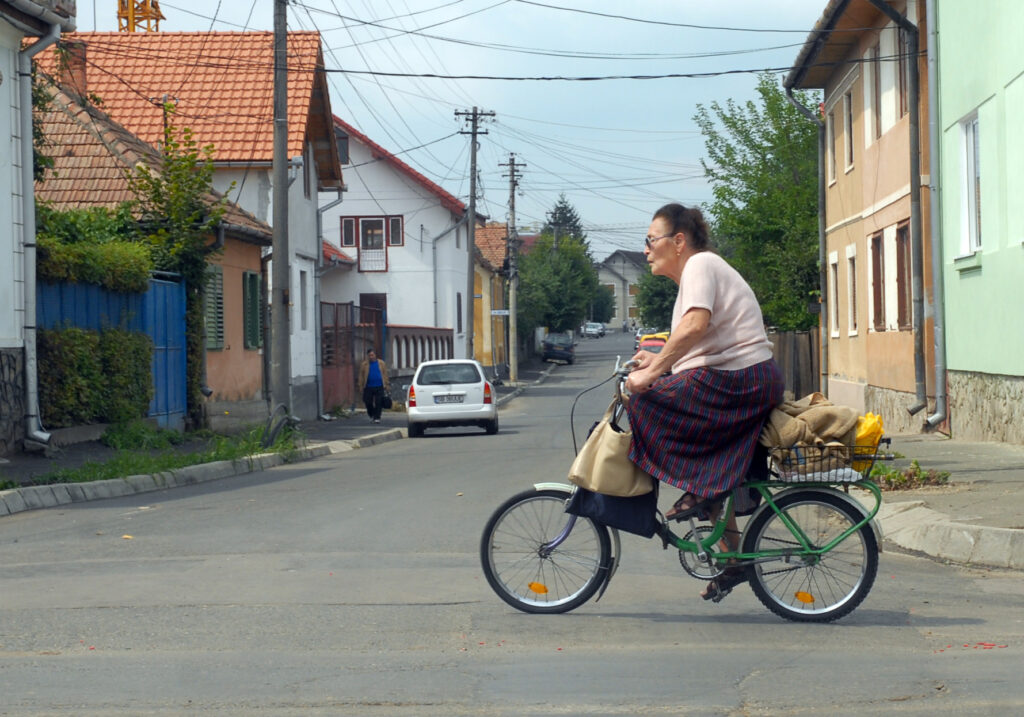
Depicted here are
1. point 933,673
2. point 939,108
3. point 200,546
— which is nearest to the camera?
point 933,673

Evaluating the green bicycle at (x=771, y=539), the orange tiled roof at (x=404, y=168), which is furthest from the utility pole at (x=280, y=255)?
the orange tiled roof at (x=404, y=168)

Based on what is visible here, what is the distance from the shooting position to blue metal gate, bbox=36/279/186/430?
710 inches

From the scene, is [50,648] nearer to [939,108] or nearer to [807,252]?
[939,108]

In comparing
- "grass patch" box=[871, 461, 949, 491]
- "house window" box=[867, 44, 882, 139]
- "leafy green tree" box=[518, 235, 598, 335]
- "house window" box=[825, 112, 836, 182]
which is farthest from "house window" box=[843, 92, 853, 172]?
"leafy green tree" box=[518, 235, 598, 335]

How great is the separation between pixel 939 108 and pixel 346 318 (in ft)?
70.5

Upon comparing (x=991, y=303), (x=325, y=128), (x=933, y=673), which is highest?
(x=325, y=128)

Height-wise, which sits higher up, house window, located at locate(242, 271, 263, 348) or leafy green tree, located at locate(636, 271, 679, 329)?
leafy green tree, located at locate(636, 271, 679, 329)

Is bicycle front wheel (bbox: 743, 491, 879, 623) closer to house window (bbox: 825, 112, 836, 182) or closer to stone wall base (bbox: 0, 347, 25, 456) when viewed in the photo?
stone wall base (bbox: 0, 347, 25, 456)

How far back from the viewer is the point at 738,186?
39.7 m

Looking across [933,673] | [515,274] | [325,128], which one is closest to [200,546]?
[933,673]

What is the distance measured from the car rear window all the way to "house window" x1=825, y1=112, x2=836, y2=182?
8.47m

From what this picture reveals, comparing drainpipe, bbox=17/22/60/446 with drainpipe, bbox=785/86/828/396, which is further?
drainpipe, bbox=785/86/828/396

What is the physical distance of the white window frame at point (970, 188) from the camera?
1755cm

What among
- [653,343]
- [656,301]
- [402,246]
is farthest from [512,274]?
[653,343]
